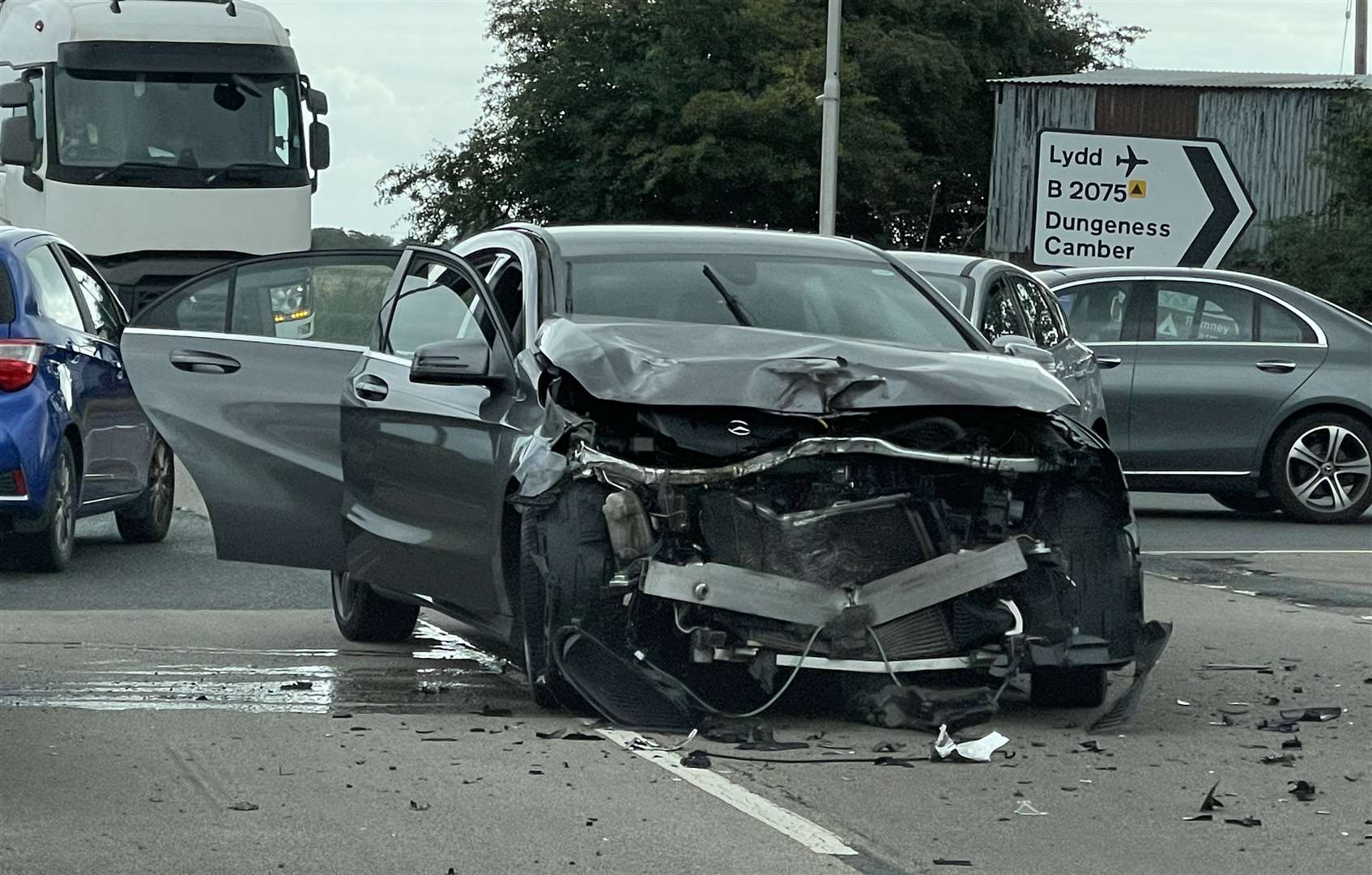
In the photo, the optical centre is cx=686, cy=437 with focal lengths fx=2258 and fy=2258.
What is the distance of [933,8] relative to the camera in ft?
175

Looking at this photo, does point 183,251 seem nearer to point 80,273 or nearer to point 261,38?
point 261,38

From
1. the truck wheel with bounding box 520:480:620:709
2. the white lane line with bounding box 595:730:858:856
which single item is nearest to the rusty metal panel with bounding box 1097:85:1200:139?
the truck wheel with bounding box 520:480:620:709

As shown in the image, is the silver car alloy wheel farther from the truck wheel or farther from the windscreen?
the truck wheel

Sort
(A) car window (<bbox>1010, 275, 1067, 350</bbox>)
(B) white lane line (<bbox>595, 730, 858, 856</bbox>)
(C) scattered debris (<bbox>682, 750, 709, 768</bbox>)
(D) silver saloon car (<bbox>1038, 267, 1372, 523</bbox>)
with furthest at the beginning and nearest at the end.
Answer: (D) silver saloon car (<bbox>1038, 267, 1372, 523</bbox>), (A) car window (<bbox>1010, 275, 1067, 350</bbox>), (C) scattered debris (<bbox>682, 750, 709, 768</bbox>), (B) white lane line (<bbox>595, 730, 858, 856</bbox>)

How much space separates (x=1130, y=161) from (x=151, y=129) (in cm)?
1684

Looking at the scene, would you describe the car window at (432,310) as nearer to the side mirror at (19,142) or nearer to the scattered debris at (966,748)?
the scattered debris at (966,748)

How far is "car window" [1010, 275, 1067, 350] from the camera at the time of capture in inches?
476

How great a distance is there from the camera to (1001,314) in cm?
1187

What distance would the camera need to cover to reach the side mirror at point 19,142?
21.0 m

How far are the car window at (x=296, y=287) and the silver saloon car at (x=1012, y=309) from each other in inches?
117

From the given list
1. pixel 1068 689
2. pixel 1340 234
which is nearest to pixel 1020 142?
pixel 1340 234

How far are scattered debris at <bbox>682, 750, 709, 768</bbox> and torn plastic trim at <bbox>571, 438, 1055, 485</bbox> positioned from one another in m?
0.80

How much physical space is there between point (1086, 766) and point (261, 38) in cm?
Result: 1684

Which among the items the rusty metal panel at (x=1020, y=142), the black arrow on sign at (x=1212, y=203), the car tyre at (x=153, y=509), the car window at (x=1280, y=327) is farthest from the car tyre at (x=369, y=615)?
the rusty metal panel at (x=1020, y=142)
